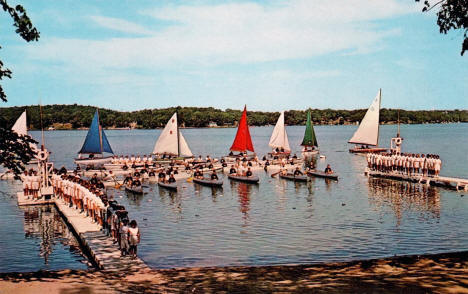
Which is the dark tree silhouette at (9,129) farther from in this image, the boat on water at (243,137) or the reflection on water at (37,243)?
the boat on water at (243,137)

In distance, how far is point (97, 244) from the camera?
1848 centimetres

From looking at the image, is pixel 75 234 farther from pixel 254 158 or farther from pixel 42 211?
pixel 254 158

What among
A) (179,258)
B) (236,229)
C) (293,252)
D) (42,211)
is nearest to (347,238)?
(293,252)

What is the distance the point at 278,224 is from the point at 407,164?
2118 cm

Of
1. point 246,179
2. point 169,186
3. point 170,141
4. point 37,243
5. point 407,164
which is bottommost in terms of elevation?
point 37,243

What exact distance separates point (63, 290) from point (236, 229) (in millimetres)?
13922

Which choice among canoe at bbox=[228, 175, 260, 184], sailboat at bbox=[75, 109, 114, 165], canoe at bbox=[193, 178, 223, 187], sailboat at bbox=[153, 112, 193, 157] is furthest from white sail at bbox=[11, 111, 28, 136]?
canoe at bbox=[228, 175, 260, 184]

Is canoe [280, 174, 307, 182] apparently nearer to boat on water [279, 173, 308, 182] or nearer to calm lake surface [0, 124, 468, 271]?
boat on water [279, 173, 308, 182]

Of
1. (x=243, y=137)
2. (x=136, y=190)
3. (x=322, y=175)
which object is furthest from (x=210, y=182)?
(x=243, y=137)

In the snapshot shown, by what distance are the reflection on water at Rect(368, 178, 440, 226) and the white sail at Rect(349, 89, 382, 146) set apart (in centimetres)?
2105

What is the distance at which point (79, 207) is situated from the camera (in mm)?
26422

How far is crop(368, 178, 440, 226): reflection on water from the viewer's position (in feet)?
98.3

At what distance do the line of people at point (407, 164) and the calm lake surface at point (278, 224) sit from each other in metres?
2.48

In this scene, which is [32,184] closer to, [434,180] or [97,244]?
[97,244]
